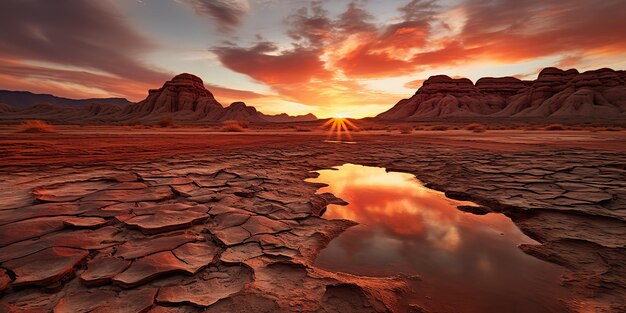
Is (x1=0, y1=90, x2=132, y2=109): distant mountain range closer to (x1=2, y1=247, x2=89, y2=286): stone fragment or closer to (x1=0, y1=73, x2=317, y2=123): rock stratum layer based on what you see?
(x1=0, y1=73, x2=317, y2=123): rock stratum layer

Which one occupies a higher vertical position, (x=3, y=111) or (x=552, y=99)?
(x=552, y=99)

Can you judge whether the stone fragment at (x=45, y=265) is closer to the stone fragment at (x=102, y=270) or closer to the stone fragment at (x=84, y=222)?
the stone fragment at (x=102, y=270)

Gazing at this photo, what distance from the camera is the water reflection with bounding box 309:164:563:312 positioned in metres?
1.65

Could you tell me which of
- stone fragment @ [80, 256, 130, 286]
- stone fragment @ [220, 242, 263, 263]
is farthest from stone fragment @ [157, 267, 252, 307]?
stone fragment @ [80, 256, 130, 286]

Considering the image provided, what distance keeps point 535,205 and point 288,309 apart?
3235 millimetres

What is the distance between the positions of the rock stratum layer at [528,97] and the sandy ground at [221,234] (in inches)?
2315

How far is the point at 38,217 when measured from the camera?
7.35 feet

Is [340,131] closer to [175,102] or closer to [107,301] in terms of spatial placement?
[107,301]

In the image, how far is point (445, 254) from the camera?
7.15 feet

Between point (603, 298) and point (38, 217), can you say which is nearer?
point (603, 298)

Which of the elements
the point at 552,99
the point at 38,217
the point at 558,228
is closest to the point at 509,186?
the point at 558,228

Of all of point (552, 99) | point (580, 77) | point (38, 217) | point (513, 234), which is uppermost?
point (580, 77)

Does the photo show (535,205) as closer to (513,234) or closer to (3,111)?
(513,234)

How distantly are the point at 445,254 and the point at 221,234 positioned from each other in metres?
1.85
